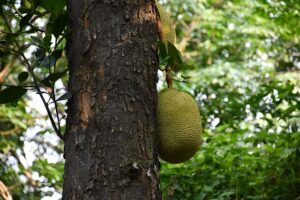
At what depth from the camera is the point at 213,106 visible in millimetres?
2789

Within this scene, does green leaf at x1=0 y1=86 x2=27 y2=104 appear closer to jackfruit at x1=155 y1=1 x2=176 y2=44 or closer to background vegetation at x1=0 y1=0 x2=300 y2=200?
background vegetation at x1=0 y1=0 x2=300 y2=200

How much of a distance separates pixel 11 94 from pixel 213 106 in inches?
66.0

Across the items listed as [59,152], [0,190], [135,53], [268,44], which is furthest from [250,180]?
[268,44]

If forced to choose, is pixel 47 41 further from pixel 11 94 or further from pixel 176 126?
pixel 176 126

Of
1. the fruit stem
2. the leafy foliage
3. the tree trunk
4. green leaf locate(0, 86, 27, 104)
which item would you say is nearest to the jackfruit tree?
the tree trunk

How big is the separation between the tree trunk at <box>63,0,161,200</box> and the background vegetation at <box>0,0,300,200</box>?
0.22ft

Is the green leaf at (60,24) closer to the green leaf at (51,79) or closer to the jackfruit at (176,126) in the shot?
the green leaf at (51,79)

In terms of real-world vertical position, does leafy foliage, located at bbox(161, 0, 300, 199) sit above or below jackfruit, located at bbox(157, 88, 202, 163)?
below

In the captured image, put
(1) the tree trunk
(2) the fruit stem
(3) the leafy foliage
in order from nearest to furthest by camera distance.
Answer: (1) the tree trunk, (2) the fruit stem, (3) the leafy foliage

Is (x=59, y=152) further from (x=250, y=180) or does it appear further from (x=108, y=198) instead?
(x=108, y=198)

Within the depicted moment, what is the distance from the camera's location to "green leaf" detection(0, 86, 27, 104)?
1228 millimetres

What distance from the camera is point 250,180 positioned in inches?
77.3

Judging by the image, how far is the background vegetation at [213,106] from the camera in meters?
1.36

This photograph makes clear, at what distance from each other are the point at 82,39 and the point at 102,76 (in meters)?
0.11
